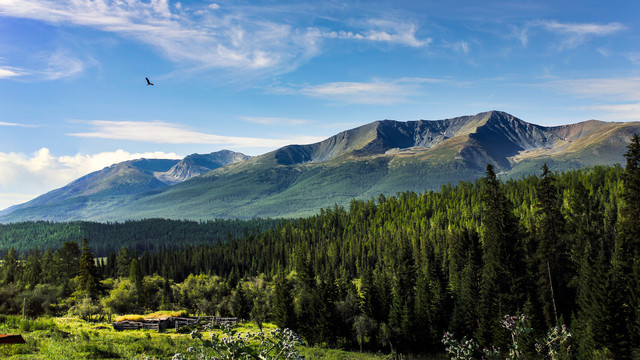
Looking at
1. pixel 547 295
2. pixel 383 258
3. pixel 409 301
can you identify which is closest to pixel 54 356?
pixel 547 295

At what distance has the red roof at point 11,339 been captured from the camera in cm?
2358

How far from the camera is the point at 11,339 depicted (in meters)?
24.1

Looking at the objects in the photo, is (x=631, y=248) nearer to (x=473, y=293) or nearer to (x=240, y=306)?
(x=473, y=293)

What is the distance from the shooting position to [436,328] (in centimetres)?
7306

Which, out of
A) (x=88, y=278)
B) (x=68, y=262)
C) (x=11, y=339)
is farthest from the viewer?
(x=68, y=262)

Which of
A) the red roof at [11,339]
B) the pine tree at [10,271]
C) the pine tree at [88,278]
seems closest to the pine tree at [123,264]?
the pine tree at [10,271]

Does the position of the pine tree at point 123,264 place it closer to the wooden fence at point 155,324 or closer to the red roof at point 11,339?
the wooden fence at point 155,324

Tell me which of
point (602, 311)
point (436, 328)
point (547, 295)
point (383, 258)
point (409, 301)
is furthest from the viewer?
point (383, 258)

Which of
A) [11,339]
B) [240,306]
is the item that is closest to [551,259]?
Answer: [240,306]

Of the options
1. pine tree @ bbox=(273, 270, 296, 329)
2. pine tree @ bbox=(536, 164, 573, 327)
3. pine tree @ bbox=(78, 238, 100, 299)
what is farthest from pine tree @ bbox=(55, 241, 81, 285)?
pine tree @ bbox=(536, 164, 573, 327)

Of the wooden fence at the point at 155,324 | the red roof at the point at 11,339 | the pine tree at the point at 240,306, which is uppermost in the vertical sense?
the red roof at the point at 11,339

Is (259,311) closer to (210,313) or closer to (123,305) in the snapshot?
(210,313)

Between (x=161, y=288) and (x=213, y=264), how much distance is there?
142 ft

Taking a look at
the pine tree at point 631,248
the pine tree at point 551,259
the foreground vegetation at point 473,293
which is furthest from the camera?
the pine tree at point 551,259
